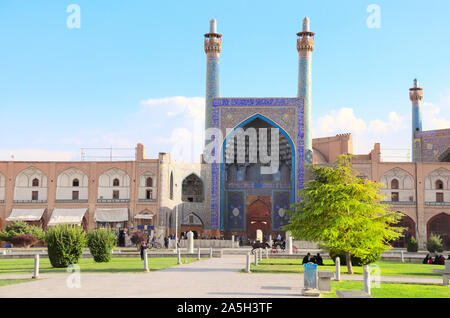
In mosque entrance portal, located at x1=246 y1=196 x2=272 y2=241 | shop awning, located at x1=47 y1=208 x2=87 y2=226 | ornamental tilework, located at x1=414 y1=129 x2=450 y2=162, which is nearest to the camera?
shop awning, located at x1=47 y1=208 x2=87 y2=226

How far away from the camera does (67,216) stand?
38.5 metres

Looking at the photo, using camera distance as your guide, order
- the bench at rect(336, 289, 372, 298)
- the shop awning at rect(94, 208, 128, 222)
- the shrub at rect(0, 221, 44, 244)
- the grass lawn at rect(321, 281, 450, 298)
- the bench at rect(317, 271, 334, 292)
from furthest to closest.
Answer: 1. the shop awning at rect(94, 208, 128, 222)
2. the shrub at rect(0, 221, 44, 244)
3. the bench at rect(317, 271, 334, 292)
4. the grass lawn at rect(321, 281, 450, 298)
5. the bench at rect(336, 289, 372, 298)

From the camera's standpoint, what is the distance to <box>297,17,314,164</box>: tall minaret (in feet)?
138

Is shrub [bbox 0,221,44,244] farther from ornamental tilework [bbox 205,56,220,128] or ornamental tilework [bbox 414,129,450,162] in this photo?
ornamental tilework [bbox 414,129,450,162]

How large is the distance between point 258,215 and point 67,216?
15939mm

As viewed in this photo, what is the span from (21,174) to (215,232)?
1410cm

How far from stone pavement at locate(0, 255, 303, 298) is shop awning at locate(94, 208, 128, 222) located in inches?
944

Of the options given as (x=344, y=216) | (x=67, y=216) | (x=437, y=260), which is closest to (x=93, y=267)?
(x=344, y=216)

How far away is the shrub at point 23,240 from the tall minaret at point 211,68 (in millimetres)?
15267

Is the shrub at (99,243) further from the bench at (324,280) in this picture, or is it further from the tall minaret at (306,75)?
the tall minaret at (306,75)

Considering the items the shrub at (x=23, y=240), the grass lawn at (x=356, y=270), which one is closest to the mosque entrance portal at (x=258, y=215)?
the shrub at (x=23, y=240)

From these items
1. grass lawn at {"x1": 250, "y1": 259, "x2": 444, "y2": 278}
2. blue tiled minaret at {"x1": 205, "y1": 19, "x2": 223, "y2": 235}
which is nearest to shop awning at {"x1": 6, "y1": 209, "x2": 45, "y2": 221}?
blue tiled minaret at {"x1": 205, "y1": 19, "x2": 223, "y2": 235}

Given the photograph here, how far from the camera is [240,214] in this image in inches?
1722

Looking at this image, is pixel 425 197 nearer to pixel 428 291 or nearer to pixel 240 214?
pixel 240 214
